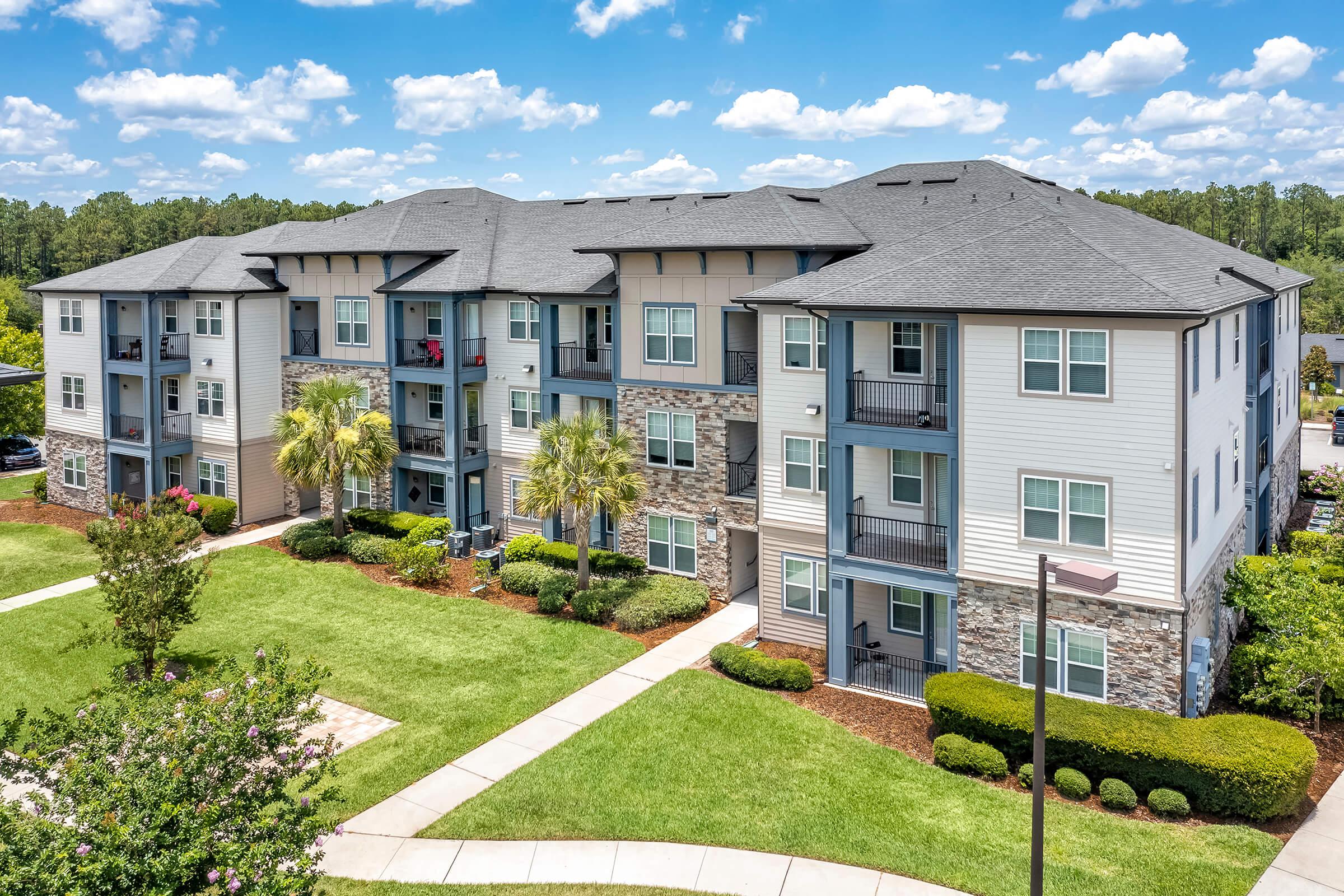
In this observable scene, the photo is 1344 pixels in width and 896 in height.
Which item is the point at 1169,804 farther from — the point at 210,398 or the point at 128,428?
the point at 128,428

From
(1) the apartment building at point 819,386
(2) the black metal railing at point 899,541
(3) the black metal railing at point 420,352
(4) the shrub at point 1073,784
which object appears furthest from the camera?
(3) the black metal railing at point 420,352

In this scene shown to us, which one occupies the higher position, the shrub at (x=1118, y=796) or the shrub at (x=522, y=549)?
the shrub at (x=522, y=549)

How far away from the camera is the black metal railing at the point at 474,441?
32.9m

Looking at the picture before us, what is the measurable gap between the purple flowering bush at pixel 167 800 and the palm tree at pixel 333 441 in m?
18.9

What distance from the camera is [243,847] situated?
33.0 ft

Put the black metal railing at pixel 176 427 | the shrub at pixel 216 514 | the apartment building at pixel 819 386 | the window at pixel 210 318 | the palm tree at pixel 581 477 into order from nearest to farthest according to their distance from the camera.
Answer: the apartment building at pixel 819 386 < the palm tree at pixel 581 477 < the shrub at pixel 216 514 < the window at pixel 210 318 < the black metal railing at pixel 176 427

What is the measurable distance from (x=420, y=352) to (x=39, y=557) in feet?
46.3

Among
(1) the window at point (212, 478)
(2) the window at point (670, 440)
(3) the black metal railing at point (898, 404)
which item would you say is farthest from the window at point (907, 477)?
(1) the window at point (212, 478)

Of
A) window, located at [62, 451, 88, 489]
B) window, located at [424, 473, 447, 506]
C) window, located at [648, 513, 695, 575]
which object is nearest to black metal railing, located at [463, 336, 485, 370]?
window, located at [424, 473, 447, 506]

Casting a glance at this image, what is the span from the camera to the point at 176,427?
37.3m

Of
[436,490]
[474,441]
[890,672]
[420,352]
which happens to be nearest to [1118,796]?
[890,672]

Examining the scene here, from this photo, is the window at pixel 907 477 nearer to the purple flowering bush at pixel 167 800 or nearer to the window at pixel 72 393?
the purple flowering bush at pixel 167 800

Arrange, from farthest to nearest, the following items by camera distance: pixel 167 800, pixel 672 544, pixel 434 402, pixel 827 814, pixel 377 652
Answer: pixel 434 402 → pixel 672 544 → pixel 377 652 → pixel 827 814 → pixel 167 800

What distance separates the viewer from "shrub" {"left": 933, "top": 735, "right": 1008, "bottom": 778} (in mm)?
17578
